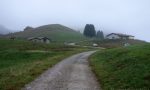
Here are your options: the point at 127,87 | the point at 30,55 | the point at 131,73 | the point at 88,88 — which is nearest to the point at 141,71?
the point at 131,73

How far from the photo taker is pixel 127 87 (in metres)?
19.9

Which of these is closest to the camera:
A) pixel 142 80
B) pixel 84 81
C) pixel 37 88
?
pixel 37 88

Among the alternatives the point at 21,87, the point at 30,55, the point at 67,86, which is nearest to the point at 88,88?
the point at 67,86

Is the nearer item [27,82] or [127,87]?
[127,87]

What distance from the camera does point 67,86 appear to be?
20.6 metres

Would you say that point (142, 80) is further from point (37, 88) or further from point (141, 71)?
point (37, 88)

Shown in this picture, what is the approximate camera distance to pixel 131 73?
79.0 ft

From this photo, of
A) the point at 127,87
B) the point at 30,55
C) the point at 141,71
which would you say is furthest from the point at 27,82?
the point at 30,55

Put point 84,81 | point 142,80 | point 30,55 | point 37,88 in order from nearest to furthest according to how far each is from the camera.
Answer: point 37,88
point 142,80
point 84,81
point 30,55

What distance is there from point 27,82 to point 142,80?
8.75 metres

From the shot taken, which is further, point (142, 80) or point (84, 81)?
point (84, 81)

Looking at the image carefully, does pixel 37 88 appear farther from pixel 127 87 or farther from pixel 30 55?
pixel 30 55

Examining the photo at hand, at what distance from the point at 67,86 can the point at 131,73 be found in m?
6.37

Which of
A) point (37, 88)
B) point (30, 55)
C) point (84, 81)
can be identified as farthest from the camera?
point (30, 55)
